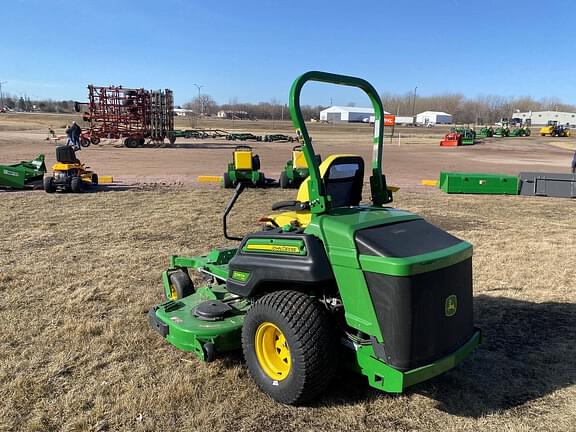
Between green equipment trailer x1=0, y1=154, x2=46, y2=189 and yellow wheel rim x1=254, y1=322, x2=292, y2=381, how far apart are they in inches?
438

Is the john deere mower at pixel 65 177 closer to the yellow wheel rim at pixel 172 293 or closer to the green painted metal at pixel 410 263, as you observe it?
the yellow wheel rim at pixel 172 293

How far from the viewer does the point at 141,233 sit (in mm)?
7766

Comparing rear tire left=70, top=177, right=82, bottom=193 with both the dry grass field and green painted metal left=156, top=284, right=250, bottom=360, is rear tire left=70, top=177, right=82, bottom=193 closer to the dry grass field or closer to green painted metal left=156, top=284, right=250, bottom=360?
the dry grass field

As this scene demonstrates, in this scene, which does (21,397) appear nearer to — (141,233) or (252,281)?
(252,281)

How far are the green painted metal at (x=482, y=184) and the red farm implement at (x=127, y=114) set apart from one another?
20613 millimetres

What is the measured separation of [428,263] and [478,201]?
31.6 ft

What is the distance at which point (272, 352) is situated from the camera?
337 cm

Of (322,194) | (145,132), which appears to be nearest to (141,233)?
(322,194)

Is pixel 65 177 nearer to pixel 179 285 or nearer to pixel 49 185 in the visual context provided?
pixel 49 185

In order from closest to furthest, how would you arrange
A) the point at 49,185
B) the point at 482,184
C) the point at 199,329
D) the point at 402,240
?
the point at 402,240
the point at 199,329
the point at 49,185
the point at 482,184

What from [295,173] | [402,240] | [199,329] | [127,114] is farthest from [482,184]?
[127,114]

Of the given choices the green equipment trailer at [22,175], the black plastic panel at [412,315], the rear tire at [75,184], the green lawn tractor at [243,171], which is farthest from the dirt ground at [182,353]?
the green lawn tractor at [243,171]

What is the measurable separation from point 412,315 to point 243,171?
1105 cm

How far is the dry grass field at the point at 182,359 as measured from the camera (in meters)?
3.10
